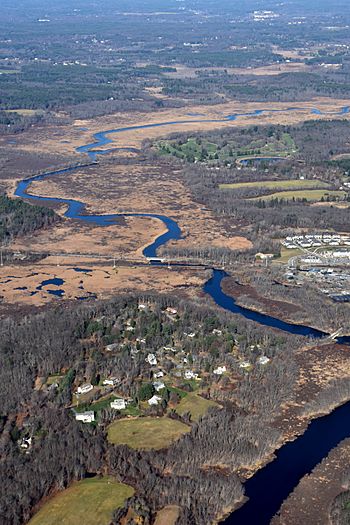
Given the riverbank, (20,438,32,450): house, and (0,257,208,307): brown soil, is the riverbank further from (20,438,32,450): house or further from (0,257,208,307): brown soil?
(20,438,32,450): house

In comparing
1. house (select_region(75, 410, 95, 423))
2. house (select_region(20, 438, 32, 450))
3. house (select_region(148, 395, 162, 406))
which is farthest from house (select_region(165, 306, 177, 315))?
house (select_region(20, 438, 32, 450))

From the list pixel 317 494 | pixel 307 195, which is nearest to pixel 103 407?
pixel 317 494

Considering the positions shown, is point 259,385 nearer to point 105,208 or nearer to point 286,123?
point 105,208

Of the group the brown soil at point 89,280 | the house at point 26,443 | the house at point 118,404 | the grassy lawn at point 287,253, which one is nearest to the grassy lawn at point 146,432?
the house at point 118,404

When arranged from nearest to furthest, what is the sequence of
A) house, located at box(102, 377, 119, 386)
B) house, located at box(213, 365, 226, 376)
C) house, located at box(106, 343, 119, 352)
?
house, located at box(102, 377, 119, 386) < house, located at box(213, 365, 226, 376) < house, located at box(106, 343, 119, 352)

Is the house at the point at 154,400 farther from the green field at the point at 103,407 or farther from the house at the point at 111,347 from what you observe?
the house at the point at 111,347

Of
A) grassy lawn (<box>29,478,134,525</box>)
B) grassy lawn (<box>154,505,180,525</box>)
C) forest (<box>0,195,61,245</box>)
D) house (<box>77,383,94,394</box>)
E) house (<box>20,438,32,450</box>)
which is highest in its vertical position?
forest (<box>0,195,61,245</box>)

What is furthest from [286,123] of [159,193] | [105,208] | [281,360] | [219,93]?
[281,360]

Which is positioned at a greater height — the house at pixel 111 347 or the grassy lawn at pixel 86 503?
the house at pixel 111 347
